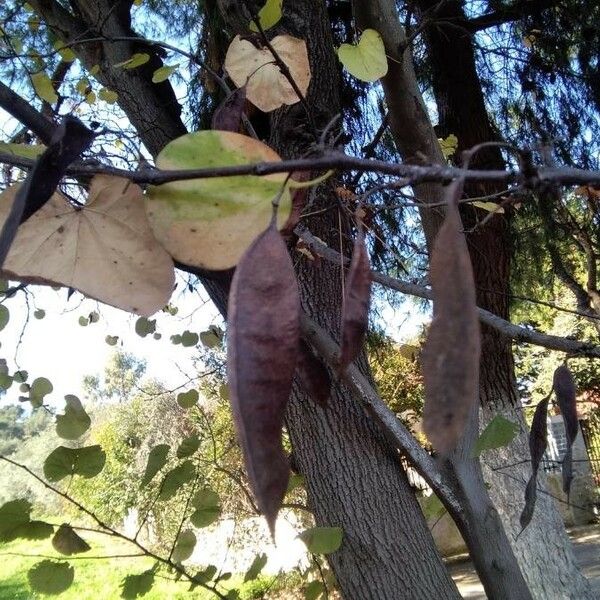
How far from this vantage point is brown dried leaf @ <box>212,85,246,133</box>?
490 millimetres

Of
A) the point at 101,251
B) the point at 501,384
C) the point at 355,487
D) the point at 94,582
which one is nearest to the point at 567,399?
the point at 101,251

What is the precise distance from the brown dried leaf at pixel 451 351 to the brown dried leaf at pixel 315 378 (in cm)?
18

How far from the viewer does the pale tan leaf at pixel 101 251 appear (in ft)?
1.12

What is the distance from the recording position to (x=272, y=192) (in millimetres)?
310

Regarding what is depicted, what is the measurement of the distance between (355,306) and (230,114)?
0.29 m

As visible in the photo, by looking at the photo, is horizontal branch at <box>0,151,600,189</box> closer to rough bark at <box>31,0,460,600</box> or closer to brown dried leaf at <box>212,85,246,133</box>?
brown dried leaf at <box>212,85,246,133</box>

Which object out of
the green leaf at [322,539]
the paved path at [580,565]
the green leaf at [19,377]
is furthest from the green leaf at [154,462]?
the paved path at [580,565]

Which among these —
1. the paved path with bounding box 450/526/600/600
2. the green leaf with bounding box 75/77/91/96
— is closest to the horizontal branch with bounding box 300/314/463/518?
the green leaf with bounding box 75/77/91/96

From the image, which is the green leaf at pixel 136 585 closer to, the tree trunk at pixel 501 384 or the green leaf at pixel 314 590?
the green leaf at pixel 314 590

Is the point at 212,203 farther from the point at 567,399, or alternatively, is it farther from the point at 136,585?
the point at 136,585

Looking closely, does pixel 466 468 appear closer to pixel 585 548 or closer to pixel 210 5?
pixel 210 5

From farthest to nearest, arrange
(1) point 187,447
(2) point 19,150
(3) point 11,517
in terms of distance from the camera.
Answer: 1. (1) point 187,447
2. (3) point 11,517
3. (2) point 19,150

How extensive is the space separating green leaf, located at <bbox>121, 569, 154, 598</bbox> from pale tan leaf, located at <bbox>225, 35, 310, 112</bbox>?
2.31 feet

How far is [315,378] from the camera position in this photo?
0.38 metres
